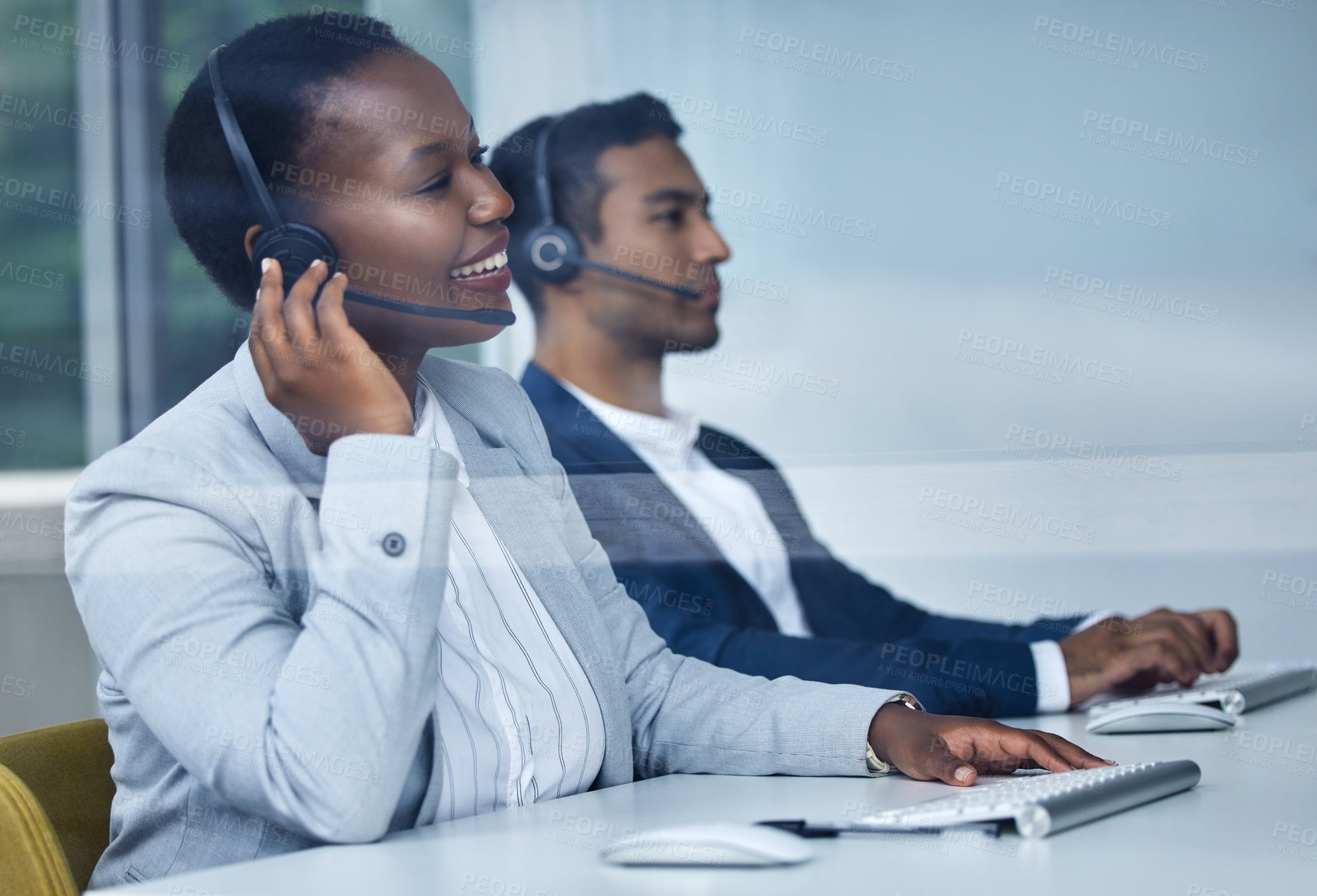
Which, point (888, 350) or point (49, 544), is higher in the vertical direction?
point (888, 350)

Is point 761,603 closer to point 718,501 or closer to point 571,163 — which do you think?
point 718,501

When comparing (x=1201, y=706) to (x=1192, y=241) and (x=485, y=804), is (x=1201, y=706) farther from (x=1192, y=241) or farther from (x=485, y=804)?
(x=1192, y=241)

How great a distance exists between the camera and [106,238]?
173 centimetres

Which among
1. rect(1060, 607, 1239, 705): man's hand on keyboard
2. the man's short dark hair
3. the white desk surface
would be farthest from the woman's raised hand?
rect(1060, 607, 1239, 705): man's hand on keyboard

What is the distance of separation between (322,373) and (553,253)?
927 millimetres

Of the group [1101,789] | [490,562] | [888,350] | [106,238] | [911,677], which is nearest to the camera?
[1101,789]

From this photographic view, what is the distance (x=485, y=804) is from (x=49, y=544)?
3.42 feet

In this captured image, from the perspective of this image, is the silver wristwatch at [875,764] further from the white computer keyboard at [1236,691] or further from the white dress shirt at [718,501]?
the white dress shirt at [718,501]

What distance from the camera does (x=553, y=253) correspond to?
6.20 ft

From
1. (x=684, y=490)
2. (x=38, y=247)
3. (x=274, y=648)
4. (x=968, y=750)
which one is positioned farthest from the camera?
(x=684, y=490)

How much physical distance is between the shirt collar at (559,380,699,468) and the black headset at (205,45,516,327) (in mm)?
638

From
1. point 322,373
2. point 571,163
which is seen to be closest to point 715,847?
point 322,373

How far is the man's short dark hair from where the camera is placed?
183cm

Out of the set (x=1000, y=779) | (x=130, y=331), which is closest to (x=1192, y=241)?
(x=1000, y=779)
